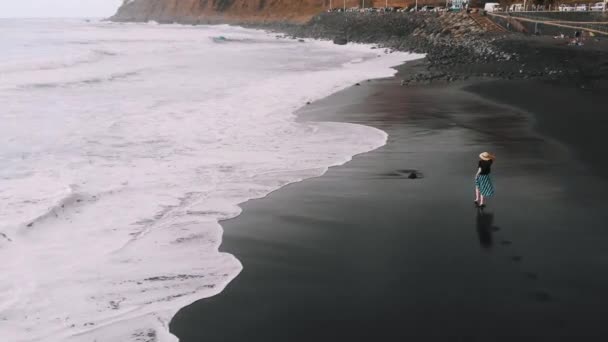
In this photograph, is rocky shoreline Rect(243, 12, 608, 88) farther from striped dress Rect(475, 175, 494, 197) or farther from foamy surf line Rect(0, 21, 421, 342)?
striped dress Rect(475, 175, 494, 197)

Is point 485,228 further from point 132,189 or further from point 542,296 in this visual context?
point 132,189

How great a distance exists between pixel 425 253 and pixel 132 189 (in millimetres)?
6363

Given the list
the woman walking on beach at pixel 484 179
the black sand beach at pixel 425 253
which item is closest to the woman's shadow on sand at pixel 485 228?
the black sand beach at pixel 425 253

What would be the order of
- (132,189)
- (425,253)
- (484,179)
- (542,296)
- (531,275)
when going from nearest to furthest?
(542,296) < (531,275) < (425,253) < (484,179) < (132,189)

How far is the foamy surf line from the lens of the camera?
267 inches

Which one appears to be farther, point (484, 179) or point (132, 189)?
point (132, 189)

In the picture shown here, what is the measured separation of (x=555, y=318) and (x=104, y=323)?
485cm

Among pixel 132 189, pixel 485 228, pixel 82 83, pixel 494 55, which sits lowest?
pixel 132 189

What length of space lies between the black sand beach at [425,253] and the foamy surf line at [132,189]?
0.62 m

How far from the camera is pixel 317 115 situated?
816 inches

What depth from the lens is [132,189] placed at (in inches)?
456

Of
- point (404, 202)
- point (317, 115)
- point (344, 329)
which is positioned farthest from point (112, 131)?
point (344, 329)

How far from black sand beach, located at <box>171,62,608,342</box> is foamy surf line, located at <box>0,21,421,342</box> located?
62cm

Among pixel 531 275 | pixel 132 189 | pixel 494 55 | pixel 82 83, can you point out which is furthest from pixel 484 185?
pixel 494 55
